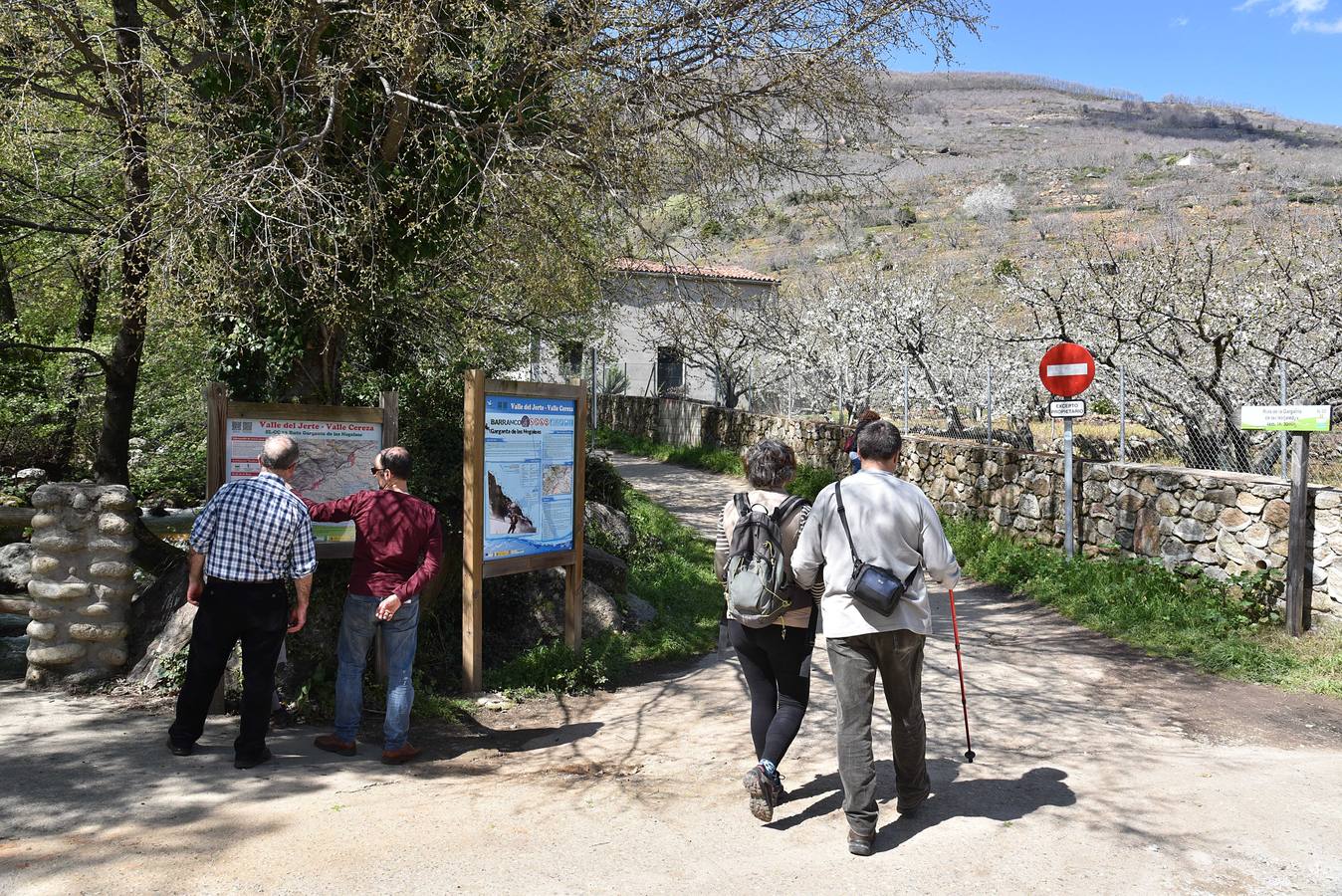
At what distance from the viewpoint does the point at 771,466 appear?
448 centimetres

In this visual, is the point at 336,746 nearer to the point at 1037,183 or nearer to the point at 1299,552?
the point at 1299,552

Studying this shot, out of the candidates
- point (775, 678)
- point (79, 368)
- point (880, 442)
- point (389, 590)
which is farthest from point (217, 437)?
point (79, 368)

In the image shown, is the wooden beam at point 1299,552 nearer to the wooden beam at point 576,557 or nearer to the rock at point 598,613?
the rock at point 598,613

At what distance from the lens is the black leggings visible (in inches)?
170

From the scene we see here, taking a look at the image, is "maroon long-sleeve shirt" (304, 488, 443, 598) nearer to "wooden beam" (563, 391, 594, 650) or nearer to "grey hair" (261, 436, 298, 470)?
"grey hair" (261, 436, 298, 470)

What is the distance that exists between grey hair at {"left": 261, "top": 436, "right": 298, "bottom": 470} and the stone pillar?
1823 millimetres

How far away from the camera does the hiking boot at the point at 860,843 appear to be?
3.90 metres

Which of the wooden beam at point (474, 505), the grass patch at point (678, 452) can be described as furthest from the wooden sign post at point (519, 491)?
the grass patch at point (678, 452)

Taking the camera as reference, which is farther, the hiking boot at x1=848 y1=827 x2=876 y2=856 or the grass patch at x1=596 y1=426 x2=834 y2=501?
the grass patch at x1=596 y1=426 x2=834 y2=501

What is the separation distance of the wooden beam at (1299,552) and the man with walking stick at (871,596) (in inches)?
187

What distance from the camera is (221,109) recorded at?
24.6ft

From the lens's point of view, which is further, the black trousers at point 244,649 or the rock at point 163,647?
the rock at point 163,647

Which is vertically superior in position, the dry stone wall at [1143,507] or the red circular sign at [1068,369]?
the red circular sign at [1068,369]

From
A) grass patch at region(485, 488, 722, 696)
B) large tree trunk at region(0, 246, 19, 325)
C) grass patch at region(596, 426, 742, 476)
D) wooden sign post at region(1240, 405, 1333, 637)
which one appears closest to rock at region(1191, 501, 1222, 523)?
wooden sign post at region(1240, 405, 1333, 637)
